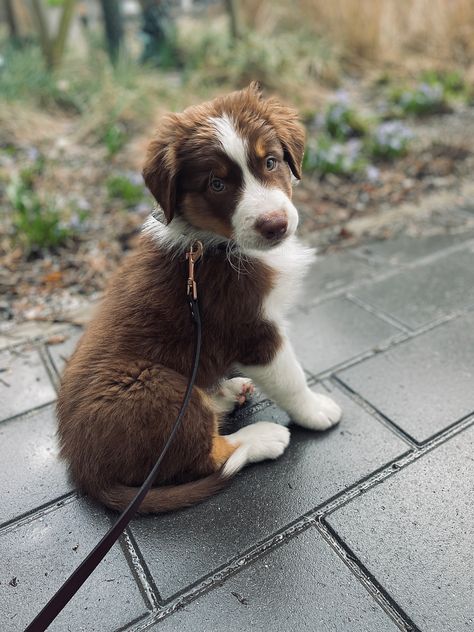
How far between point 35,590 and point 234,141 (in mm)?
1875

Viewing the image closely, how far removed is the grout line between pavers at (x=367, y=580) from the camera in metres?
1.73

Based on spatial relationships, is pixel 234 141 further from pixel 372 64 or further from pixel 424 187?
pixel 372 64

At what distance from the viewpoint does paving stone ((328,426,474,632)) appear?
177cm

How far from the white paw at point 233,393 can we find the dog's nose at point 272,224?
920mm

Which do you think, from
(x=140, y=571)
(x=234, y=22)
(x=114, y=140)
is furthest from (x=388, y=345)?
(x=234, y=22)

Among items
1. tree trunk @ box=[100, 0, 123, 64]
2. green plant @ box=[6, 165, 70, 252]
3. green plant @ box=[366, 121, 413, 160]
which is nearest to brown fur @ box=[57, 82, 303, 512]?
green plant @ box=[6, 165, 70, 252]

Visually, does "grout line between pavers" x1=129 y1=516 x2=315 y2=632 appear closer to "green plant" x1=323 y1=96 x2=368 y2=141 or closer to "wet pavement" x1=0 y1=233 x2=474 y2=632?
"wet pavement" x1=0 y1=233 x2=474 y2=632

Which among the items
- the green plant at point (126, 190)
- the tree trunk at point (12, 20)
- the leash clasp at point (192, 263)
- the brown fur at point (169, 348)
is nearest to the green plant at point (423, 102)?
the green plant at point (126, 190)

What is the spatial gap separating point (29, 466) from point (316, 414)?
1.41 meters

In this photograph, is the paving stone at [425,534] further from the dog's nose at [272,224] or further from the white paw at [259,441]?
the dog's nose at [272,224]

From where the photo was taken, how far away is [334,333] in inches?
128

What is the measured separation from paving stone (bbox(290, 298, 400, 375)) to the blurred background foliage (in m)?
1.44

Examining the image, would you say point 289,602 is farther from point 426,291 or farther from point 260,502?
point 426,291

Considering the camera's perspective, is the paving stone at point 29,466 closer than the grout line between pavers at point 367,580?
No
